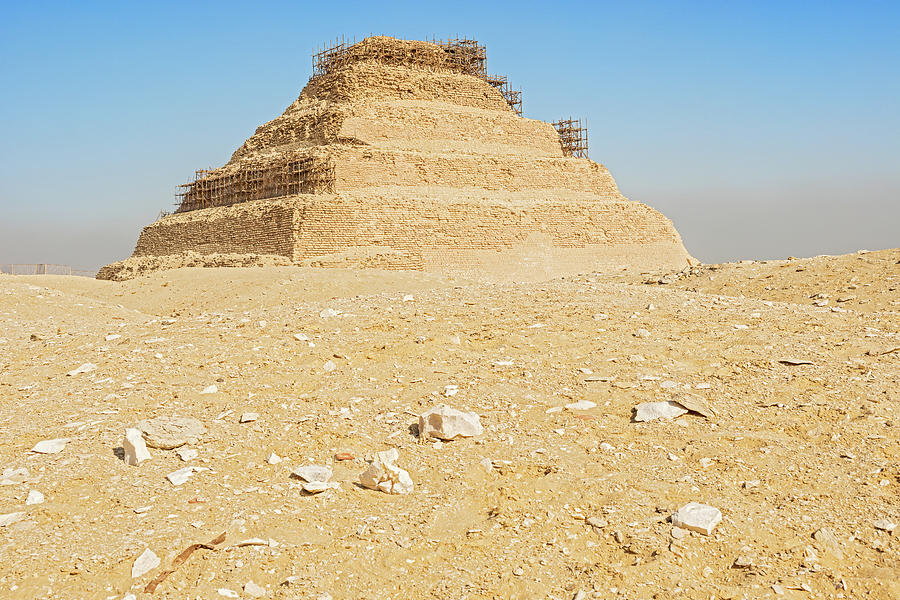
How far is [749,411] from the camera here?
5.34 m

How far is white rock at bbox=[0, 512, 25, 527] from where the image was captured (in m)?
4.20

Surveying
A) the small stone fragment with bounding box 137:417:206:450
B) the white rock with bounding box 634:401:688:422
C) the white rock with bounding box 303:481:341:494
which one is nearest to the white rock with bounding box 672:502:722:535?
the white rock with bounding box 634:401:688:422

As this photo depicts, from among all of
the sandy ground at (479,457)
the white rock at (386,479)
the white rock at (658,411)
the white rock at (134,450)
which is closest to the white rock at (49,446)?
the sandy ground at (479,457)

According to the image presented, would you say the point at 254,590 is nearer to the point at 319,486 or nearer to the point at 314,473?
the point at 319,486

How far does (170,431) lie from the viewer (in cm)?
520

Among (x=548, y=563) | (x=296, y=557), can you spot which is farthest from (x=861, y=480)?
(x=296, y=557)

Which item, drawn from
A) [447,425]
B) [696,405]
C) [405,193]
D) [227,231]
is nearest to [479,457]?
[447,425]

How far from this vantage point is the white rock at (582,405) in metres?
5.55

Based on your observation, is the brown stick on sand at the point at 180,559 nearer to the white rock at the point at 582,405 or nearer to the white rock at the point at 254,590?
the white rock at the point at 254,590

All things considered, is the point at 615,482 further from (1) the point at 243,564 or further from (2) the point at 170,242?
(2) the point at 170,242

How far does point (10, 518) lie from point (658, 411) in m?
4.03

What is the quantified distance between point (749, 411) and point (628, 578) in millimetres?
2104

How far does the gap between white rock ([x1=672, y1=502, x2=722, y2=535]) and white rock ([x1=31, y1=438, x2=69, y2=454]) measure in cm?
391

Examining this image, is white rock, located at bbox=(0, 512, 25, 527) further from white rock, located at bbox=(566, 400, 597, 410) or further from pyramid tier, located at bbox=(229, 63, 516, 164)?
pyramid tier, located at bbox=(229, 63, 516, 164)
